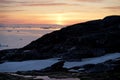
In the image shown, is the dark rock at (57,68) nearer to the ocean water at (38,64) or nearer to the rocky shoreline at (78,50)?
the rocky shoreline at (78,50)

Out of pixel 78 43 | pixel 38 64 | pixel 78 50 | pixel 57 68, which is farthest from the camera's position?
pixel 78 43

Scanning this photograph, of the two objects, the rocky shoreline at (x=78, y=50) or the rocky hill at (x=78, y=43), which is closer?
the rocky shoreline at (x=78, y=50)

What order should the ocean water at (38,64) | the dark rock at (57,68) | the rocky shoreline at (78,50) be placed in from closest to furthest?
the rocky shoreline at (78,50)
the dark rock at (57,68)
the ocean water at (38,64)

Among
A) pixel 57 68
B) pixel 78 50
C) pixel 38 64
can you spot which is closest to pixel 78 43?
pixel 78 50

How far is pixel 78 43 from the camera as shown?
261 feet

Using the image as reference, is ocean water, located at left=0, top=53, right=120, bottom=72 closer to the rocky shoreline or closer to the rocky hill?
the rocky shoreline

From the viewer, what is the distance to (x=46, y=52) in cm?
8088

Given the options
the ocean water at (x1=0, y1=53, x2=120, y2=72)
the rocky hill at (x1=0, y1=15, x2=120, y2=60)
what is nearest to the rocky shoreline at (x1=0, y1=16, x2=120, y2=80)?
the rocky hill at (x1=0, y1=15, x2=120, y2=60)

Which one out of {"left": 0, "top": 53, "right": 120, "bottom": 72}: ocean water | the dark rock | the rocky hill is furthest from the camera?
the rocky hill

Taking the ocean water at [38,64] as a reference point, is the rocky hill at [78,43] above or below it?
above

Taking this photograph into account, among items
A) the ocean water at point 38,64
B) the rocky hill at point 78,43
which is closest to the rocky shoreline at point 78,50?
the rocky hill at point 78,43

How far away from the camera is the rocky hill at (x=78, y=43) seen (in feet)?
252

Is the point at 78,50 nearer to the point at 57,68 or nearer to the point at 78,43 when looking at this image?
the point at 78,43

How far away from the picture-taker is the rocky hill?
252 ft
